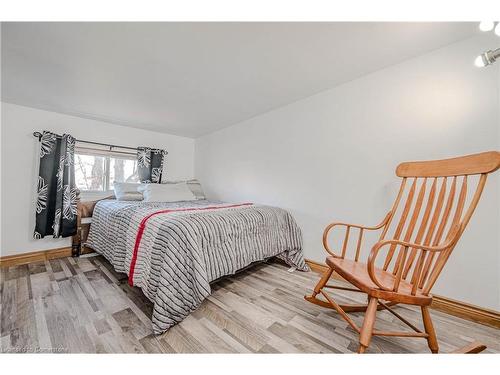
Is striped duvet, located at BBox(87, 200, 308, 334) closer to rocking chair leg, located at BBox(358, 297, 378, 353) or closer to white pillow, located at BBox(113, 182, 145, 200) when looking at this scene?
white pillow, located at BBox(113, 182, 145, 200)

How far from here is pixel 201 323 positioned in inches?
54.5

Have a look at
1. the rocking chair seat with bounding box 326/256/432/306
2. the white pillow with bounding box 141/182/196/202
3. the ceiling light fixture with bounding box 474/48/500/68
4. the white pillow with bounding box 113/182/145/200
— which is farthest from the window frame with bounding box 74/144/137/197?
A: the ceiling light fixture with bounding box 474/48/500/68

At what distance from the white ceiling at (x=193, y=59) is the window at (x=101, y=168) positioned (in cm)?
69

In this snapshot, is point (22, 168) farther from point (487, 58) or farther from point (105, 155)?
point (487, 58)

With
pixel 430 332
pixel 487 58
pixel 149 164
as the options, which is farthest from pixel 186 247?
pixel 149 164

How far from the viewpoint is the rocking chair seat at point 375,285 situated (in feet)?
3.27

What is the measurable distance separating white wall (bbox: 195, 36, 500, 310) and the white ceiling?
18 cm

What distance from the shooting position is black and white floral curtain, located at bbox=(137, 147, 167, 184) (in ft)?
10.9

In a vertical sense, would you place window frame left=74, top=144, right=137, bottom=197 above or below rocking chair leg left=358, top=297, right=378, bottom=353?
above

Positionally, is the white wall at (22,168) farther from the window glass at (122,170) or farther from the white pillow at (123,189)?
the white pillow at (123,189)

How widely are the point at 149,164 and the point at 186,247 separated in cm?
246

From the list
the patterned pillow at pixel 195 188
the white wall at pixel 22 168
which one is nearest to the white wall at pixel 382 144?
the patterned pillow at pixel 195 188

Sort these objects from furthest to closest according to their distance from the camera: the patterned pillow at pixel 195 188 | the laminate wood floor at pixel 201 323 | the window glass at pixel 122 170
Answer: the patterned pillow at pixel 195 188 < the window glass at pixel 122 170 < the laminate wood floor at pixel 201 323
